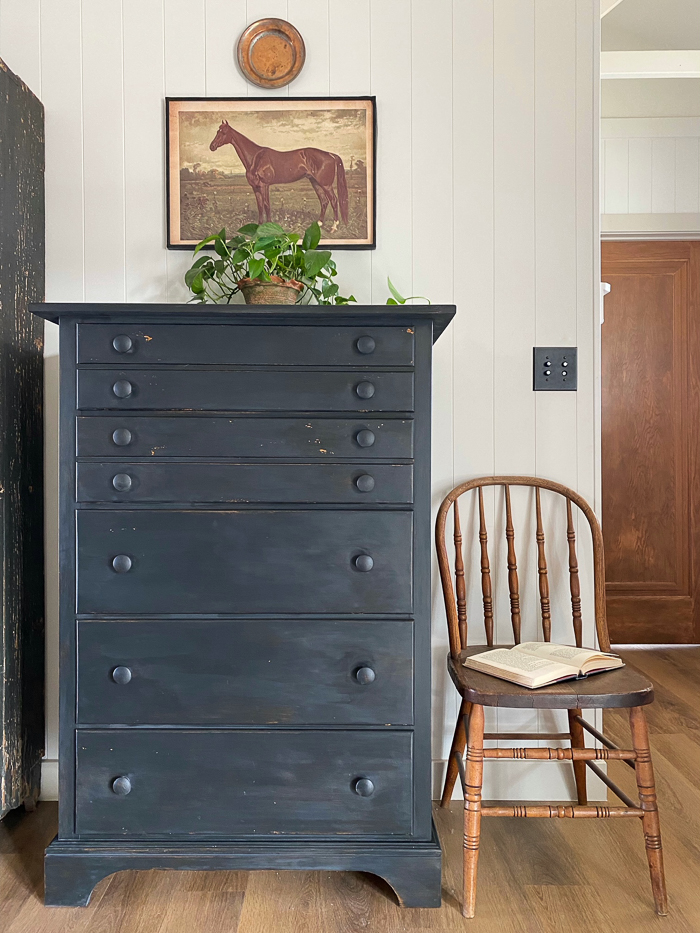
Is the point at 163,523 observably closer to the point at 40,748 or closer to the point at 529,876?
the point at 40,748

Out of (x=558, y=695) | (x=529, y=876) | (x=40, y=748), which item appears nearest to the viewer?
(x=558, y=695)

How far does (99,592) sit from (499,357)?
4.14 ft

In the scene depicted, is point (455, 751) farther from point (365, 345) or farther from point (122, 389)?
point (122, 389)

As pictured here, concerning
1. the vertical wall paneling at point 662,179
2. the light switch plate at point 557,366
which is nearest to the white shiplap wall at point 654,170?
the vertical wall paneling at point 662,179

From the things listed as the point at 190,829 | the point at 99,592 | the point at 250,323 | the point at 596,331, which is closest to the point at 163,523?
the point at 99,592

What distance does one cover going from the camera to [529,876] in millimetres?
1635

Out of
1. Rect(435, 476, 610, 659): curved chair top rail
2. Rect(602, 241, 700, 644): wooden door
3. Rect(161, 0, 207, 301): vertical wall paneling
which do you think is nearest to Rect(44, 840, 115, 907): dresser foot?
Rect(435, 476, 610, 659): curved chair top rail

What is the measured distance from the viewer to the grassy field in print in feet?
6.55

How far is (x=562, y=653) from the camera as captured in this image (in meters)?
1.68

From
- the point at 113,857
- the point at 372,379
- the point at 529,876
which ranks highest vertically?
the point at 372,379

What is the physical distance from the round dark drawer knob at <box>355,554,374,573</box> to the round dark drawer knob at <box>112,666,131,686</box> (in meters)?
0.55

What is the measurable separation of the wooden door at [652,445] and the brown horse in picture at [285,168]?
212cm

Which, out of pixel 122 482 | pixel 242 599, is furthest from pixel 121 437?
pixel 242 599

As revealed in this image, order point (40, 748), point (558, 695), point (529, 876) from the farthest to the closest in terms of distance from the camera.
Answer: point (40, 748), point (529, 876), point (558, 695)
